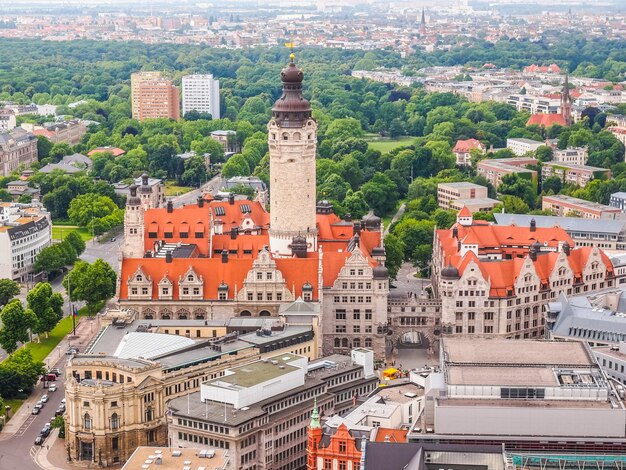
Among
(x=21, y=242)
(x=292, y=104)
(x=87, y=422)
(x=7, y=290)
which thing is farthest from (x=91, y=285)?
(x=87, y=422)

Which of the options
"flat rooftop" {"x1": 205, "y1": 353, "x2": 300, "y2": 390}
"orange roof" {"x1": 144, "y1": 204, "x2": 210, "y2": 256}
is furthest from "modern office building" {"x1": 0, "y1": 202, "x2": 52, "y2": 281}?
"flat rooftop" {"x1": 205, "y1": 353, "x2": 300, "y2": 390}

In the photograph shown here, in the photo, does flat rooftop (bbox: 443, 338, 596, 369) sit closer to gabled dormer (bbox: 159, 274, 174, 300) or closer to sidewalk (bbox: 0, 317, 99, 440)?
gabled dormer (bbox: 159, 274, 174, 300)

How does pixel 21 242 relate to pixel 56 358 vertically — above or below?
above

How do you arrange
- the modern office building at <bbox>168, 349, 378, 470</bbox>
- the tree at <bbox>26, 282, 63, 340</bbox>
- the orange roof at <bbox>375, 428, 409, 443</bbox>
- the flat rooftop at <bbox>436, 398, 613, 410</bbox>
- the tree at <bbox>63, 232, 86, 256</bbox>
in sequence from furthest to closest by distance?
the tree at <bbox>63, 232, 86, 256</bbox> < the tree at <bbox>26, 282, 63, 340</bbox> < the modern office building at <bbox>168, 349, 378, 470</bbox> < the orange roof at <bbox>375, 428, 409, 443</bbox> < the flat rooftop at <bbox>436, 398, 613, 410</bbox>

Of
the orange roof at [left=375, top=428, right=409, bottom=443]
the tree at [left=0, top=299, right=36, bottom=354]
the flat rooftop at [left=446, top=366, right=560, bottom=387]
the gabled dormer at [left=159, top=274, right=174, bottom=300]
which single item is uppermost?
the flat rooftop at [left=446, top=366, right=560, bottom=387]

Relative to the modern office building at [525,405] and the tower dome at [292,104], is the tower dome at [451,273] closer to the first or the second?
the tower dome at [292,104]

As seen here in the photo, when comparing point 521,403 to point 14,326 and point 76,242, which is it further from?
point 76,242

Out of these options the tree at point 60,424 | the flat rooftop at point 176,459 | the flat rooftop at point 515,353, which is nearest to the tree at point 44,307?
the tree at point 60,424
